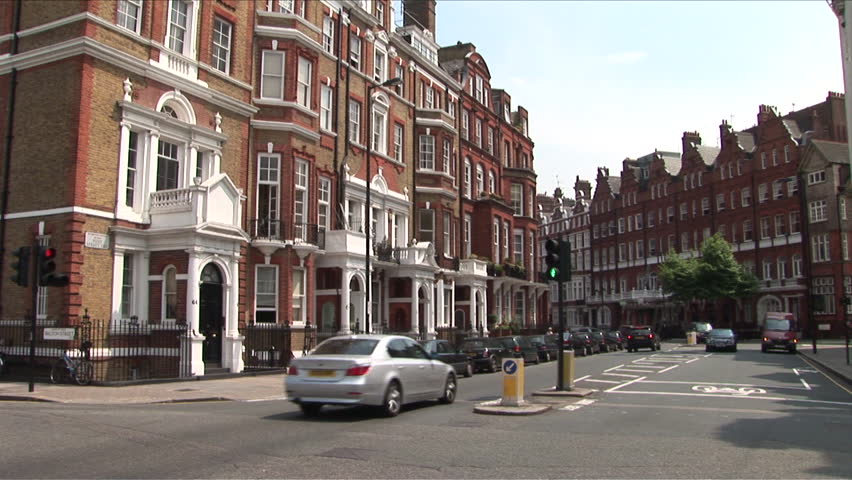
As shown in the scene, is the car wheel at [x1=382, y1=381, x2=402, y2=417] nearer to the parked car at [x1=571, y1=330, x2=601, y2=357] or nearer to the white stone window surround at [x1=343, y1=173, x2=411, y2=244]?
the white stone window surround at [x1=343, y1=173, x2=411, y2=244]

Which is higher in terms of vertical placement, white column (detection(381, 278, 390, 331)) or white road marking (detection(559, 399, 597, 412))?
white column (detection(381, 278, 390, 331))

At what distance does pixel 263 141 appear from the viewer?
86.5ft

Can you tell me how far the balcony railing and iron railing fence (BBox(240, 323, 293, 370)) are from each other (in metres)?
3.14

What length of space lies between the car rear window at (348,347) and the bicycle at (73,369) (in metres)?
8.45

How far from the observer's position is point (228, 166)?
24.9 meters

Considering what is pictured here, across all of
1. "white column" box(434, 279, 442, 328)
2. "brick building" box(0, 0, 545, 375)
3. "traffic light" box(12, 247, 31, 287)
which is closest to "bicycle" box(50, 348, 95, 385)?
"brick building" box(0, 0, 545, 375)

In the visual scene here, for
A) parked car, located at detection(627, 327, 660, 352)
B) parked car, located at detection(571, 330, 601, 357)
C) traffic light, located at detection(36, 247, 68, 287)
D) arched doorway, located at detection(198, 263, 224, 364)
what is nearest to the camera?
traffic light, located at detection(36, 247, 68, 287)

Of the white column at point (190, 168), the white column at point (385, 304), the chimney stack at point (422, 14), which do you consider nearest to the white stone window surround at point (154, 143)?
the white column at point (190, 168)

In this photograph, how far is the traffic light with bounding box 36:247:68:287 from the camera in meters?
16.3

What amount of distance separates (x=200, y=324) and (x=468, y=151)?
81.9 feet

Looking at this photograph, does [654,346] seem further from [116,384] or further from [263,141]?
[116,384]

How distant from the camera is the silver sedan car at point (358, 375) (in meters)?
12.1

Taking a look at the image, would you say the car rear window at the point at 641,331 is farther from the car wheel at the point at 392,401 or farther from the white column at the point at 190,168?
the car wheel at the point at 392,401

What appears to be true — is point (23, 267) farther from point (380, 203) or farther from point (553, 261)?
point (380, 203)
